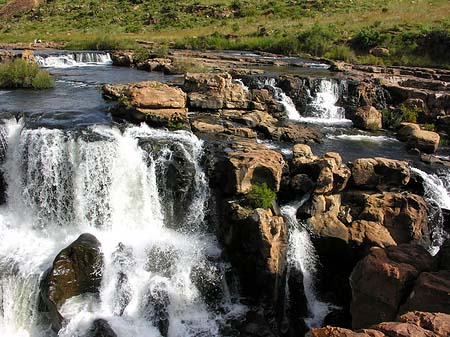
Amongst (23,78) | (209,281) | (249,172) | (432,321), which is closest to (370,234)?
(249,172)

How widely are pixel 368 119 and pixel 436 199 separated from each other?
6.13 m

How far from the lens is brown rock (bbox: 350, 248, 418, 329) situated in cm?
810

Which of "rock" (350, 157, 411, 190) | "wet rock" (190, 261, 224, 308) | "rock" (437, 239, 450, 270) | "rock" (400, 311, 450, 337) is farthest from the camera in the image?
"rock" (350, 157, 411, 190)

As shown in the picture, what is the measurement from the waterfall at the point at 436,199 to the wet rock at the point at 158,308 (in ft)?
22.7

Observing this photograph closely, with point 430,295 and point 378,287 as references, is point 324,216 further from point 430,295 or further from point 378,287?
point 430,295

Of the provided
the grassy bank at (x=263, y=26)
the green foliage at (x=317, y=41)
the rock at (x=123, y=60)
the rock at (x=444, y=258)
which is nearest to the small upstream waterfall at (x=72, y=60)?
the rock at (x=123, y=60)

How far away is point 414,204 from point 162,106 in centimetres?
840

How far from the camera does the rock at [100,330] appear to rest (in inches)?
382

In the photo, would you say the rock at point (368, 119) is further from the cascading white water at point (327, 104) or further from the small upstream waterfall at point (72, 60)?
the small upstream waterfall at point (72, 60)

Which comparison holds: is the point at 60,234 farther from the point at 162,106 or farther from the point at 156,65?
the point at 156,65

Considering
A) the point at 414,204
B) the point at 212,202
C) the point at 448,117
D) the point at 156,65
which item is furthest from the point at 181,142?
the point at 156,65

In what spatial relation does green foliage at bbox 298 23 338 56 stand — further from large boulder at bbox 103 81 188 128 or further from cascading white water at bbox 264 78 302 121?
large boulder at bbox 103 81 188 128

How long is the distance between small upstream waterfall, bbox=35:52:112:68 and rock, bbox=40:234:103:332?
20069 millimetres

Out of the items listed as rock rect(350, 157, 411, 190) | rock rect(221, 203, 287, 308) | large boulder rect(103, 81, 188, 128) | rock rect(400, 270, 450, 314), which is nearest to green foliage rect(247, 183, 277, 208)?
rock rect(221, 203, 287, 308)
